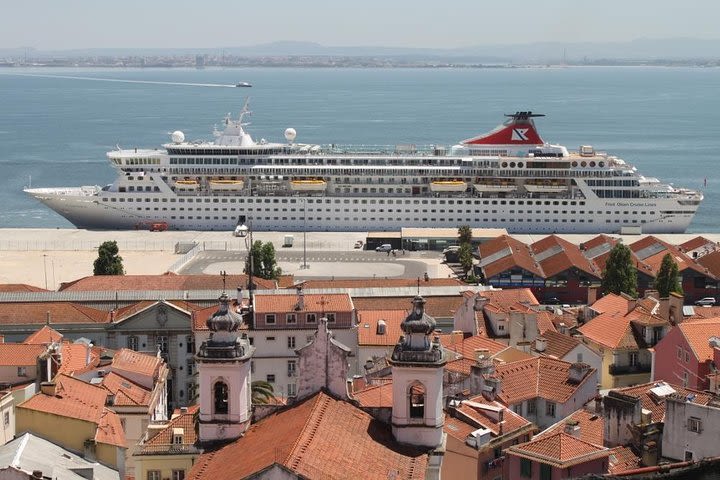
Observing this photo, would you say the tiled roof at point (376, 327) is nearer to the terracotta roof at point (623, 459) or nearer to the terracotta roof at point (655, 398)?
the terracotta roof at point (655, 398)

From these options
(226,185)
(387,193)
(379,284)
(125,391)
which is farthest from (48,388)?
(387,193)

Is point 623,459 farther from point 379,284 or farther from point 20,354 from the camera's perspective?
point 379,284

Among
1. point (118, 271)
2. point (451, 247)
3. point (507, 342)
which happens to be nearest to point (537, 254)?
point (451, 247)

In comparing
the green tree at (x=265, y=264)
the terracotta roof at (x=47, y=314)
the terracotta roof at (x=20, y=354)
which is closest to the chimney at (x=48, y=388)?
the terracotta roof at (x=20, y=354)

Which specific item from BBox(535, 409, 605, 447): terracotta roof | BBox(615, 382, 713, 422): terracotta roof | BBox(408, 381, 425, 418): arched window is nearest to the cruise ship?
BBox(535, 409, 605, 447): terracotta roof

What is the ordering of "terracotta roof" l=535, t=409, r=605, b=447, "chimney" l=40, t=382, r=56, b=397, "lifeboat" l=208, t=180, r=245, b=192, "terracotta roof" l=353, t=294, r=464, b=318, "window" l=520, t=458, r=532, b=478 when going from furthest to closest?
"lifeboat" l=208, t=180, r=245, b=192, "terracotta roof" l=353, t=294, r=464, b=318, "chimney" l=40, t=382, r=56, b=397, "terracotta roof" l=535, t=409, r=605, b=447, "window" l=520, t=458, r=532, b=478

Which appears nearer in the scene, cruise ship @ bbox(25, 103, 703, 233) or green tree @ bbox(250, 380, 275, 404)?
green tree @ bbox(250, 380, 275, 404)

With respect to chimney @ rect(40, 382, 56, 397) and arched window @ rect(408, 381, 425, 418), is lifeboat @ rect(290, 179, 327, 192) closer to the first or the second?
chimney @ rect(40, 382, 56, 397)
